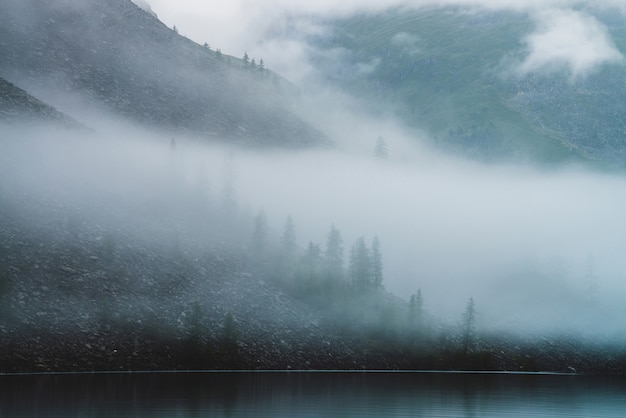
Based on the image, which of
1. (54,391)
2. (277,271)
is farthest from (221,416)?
(277,271)

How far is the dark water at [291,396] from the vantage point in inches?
3359

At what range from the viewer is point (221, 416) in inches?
3189

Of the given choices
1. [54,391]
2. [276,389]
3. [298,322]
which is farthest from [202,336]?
[54,391]

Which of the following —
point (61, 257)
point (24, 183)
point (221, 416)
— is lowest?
point (221, 416)

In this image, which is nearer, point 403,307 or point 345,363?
point 345,363

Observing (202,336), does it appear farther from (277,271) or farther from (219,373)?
(277,271)

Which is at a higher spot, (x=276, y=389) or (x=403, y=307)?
(x=403, y=307)

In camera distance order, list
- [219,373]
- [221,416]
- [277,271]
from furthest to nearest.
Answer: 1. [277,271]
2. [219,373]
3. [221,416]

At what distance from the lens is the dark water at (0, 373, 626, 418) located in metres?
85.3

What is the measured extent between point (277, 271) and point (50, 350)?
2731 inches

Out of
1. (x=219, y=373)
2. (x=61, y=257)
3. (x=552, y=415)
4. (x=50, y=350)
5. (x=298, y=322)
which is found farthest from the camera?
(x=298, y=322)

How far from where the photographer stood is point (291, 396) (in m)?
103

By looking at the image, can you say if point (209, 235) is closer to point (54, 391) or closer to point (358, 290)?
point (358, 290)

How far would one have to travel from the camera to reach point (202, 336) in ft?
493
